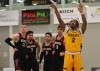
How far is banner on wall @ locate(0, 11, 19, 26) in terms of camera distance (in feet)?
46.5

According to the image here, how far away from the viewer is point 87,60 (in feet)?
45.1

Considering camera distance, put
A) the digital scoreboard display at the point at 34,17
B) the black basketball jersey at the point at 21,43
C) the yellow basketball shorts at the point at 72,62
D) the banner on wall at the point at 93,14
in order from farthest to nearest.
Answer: the digital scoreboard display at the point at 34,17
the banner on wall at the point at 93,14
the black basketball jersey at the point at 21,43
the yellow basketball shorts at the point at 72,62

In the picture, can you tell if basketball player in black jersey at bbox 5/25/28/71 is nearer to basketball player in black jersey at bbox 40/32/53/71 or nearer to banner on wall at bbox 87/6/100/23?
basketball player in black jersey at bbox 40/32/53/71

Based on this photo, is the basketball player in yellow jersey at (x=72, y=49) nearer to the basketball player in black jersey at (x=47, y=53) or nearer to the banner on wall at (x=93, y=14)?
the basketball player in black jersey at (x=47, y=53)

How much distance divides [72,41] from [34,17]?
507 cm

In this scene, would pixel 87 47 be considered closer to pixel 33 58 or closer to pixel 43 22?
pixel 43 22

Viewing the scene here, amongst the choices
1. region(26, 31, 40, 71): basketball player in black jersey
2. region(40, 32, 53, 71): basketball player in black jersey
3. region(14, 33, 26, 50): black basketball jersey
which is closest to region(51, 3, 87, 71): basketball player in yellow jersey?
region(40, 32, 53, 71): basketball player in black jersey

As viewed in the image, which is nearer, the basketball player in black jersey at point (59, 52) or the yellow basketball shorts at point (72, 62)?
the yellow basketball shorts at point (72, 62)

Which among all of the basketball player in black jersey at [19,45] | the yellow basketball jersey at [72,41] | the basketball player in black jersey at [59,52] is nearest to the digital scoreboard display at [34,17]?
the basketball player in black jersey at [19,45]

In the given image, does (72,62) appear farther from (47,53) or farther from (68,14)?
(68,14)

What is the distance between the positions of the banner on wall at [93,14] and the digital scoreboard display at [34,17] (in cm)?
158

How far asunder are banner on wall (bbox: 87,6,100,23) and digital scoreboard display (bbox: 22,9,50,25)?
158cm

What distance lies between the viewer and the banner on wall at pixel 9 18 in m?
14.2

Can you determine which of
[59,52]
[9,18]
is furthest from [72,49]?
[9,18]
